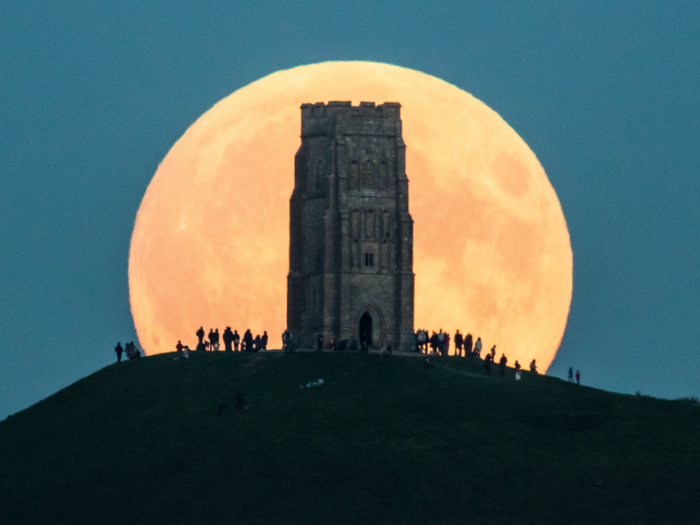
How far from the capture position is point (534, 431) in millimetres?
82062

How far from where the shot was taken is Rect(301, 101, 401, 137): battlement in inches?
4286

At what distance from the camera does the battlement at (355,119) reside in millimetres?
108875

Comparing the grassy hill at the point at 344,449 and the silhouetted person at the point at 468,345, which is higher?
the silhouetted person at the point at 468,345

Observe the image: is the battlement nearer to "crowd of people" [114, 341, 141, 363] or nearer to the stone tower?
the stone tower

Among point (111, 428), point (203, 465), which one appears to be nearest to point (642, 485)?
point (203, 465)

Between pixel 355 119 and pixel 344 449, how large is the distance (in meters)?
33.9

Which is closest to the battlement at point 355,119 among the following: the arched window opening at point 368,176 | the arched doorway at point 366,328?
the arched window opening at point 368,176

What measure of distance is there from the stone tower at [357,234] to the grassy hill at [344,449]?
12163 mm

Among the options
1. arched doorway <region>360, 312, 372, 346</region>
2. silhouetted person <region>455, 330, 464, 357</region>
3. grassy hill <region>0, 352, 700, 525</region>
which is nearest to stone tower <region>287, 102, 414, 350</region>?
arched doorway <region>360, 312, 372, 346</region>

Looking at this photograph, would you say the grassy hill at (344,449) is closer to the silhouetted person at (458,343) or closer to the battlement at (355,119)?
the silhouetted person at (458,343)

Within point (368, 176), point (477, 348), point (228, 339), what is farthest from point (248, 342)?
point (368, 176)

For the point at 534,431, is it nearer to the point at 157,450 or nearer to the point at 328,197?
the point at 157,450

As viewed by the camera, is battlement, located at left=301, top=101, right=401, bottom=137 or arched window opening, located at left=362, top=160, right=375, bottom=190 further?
battlement, located at left=301, top=101, right=401, bottom=137

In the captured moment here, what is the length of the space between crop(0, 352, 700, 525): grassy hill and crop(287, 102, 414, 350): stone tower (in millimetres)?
12163
